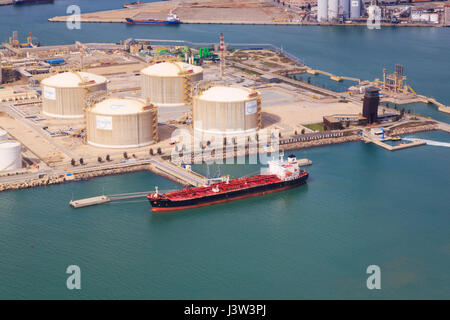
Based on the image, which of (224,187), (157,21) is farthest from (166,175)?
(157,21)

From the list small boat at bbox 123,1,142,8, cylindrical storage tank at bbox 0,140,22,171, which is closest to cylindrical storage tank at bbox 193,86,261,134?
cylindrical storage tank at bbox 0,140,22,171

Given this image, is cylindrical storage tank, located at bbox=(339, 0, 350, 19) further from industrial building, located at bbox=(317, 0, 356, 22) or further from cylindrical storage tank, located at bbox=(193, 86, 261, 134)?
cylindrical storage tank, located at bbox=(193, 86, 261, 134)

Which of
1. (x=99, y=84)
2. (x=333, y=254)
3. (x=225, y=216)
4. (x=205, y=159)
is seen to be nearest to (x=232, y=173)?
(x=205, y=159)

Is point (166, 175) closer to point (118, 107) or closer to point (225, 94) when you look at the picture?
point (118, 107)

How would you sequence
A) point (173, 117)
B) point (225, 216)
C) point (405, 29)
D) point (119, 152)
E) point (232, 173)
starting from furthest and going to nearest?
point (405, 29) → point (173, 117) → point (119, 152) → point (232, 173) → point (225, 216)

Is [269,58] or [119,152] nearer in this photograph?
[119,152]

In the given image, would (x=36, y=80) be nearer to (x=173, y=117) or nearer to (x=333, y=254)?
(x=173, y=117)
